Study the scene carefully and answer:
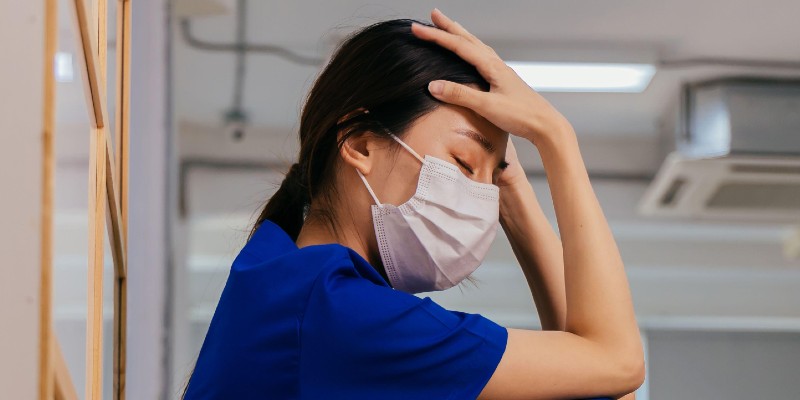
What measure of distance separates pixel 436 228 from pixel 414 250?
37mm

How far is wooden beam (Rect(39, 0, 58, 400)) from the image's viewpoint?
65cm

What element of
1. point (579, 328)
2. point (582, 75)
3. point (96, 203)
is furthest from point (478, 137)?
point (582, 75)

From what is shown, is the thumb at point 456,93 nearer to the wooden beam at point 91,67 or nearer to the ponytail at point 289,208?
the ponytail at point 289,208

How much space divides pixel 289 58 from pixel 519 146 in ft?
3.58

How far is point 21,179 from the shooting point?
25.4 inches

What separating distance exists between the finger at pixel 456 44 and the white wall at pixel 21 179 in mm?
668

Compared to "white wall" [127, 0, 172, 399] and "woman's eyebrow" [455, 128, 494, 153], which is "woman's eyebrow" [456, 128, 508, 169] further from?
"white wall" [127, 0, 172, 399]

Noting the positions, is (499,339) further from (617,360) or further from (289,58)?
(289,58)

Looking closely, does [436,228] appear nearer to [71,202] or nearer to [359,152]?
[359,152]

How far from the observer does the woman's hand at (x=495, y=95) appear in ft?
3.99

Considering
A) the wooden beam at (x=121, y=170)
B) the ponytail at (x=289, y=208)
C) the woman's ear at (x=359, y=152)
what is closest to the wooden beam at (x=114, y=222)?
the wooden beam at (x=121, y=170)

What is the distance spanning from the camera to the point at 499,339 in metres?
1.07

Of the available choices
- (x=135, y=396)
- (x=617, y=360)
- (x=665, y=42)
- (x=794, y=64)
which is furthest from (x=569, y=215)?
(x=794, y=64)

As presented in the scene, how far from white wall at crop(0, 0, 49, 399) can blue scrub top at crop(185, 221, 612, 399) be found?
0.42m
